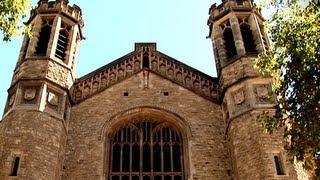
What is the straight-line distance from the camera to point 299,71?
9.30m

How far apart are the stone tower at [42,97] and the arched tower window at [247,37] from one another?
674 centimetres

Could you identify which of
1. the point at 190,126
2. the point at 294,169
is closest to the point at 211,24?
the point at 190,126

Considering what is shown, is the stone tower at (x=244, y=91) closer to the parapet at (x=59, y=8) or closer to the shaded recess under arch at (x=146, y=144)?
the shaded recess under arch at (x=146, y=144)

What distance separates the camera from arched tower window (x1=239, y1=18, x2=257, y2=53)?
59.2 feet

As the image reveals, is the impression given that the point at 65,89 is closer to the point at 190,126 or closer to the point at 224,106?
the point at 190,126

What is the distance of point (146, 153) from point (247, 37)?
6509 millimetres

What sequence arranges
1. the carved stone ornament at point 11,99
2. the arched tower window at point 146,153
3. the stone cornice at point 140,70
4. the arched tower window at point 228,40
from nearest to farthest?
the arched tower window at point 146,153, the carved stone ornament at point 11,99, the stone cornice at point 140,70, the arched tower window at point 228,40

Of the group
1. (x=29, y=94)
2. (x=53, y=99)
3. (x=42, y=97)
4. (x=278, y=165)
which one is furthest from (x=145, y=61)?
(x=278, y=165)

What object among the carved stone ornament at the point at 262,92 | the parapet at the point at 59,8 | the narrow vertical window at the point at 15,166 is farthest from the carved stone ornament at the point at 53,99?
the carved stone ornament at the point at 262,92

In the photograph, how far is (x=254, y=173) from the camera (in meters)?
13.5

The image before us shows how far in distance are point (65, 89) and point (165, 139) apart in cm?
390

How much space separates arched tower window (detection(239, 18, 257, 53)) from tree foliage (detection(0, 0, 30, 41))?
10584 millimetres

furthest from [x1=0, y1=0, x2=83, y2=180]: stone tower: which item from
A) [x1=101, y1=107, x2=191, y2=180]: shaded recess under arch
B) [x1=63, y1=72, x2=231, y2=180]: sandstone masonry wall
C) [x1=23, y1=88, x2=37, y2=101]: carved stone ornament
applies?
[x1=101, y1=107, x2=191, y2=180]: shaded recess under arch

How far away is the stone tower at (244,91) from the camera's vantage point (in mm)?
13672
